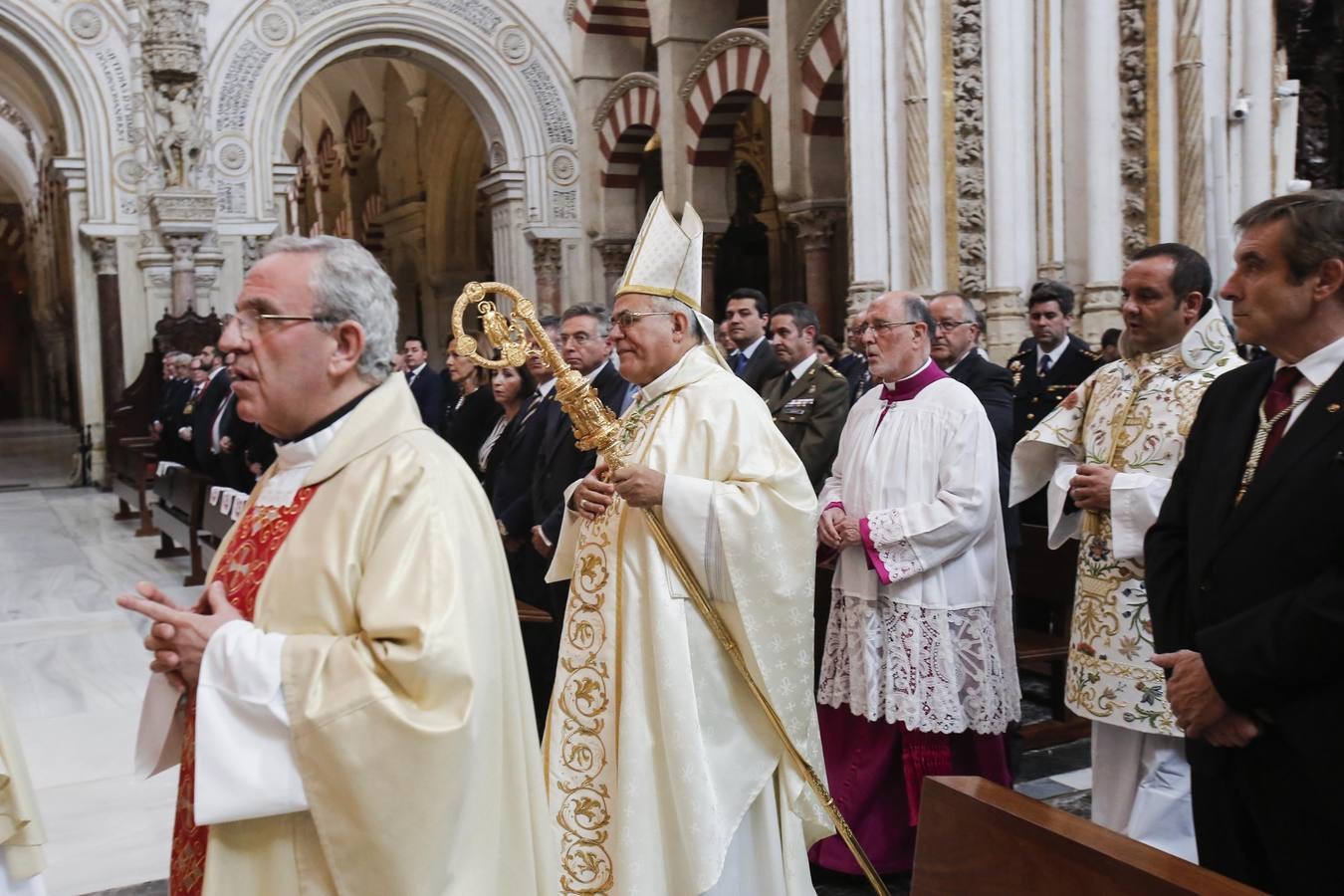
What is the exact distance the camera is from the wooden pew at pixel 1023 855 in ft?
4.87

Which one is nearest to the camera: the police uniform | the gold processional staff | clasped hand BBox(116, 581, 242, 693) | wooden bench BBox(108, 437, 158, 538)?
clasped hand BBox(116, 581, 242, 693)

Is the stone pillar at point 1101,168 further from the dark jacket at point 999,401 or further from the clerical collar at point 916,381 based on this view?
the clerical collar at point 916,381

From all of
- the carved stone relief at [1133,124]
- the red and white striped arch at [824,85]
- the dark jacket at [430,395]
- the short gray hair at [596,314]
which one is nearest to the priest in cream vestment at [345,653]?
the short gray hair at [596,314]

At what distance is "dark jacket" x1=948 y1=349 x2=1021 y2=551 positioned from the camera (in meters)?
4.26

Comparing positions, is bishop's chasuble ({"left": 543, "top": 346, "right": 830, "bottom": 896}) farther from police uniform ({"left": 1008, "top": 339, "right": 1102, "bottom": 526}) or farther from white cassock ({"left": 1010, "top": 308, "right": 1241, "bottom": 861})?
police uniform ({"left": 1008, "top": 339, "right": 1102, "bottom": 526})

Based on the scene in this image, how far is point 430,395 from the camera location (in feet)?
29.5

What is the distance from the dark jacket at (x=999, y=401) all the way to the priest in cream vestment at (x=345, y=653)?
9.27ft

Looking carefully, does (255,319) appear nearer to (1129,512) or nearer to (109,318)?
(1129,512)

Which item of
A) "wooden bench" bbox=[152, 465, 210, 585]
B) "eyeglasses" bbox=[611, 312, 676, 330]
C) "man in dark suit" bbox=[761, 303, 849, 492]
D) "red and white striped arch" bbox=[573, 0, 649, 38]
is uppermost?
"red and white striped arch" bbox=[573, 0, 649, 38]

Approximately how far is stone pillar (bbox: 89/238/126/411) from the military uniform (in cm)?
1025

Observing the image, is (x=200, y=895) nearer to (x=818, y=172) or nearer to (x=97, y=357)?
(x=818, y=172)

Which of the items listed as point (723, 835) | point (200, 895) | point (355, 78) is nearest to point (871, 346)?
point (723, 835)

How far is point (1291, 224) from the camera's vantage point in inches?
82.0

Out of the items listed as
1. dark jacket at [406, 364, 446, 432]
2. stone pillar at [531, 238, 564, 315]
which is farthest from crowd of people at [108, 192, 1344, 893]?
stone pillar at [531, 238, 564, 315]
